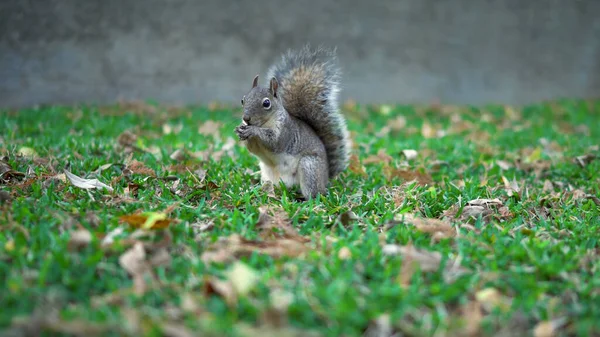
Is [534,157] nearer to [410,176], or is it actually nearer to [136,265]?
[410,176]

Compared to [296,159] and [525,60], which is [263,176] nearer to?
[296,159]

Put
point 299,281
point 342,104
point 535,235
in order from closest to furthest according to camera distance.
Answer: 1. point 299,281
2. point 535,235
3. point 342,104

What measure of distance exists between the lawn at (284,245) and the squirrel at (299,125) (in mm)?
152

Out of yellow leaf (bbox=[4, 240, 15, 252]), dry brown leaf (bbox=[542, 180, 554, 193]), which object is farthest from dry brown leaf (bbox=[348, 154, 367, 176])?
yellow leaf (bbox=[4, 240, 15, 252])

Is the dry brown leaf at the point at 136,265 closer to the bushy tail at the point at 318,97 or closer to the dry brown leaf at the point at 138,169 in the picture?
the dry brown leaf at the point at 138,169

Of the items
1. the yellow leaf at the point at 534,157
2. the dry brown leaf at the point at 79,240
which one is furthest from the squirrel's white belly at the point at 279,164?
the yellow leaf at the point at 534,157

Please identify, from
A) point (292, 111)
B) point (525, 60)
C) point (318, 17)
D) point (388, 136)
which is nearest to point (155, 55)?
point (318, 17)

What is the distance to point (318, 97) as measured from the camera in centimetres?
380

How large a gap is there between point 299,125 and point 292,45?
15.6 feet

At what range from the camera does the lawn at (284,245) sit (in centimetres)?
190

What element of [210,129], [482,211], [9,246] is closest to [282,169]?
[482,211]

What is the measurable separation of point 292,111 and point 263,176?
0.53 meters

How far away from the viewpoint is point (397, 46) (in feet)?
28.4

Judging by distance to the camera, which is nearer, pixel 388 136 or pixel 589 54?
pixel 388 136
